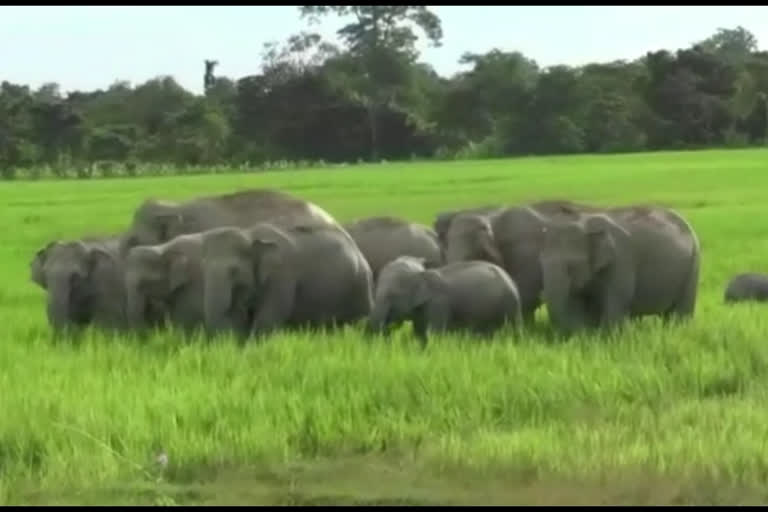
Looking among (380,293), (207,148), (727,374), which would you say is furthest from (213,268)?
(207,148)

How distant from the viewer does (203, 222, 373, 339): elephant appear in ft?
34.7

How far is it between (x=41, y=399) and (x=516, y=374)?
2.47 meters

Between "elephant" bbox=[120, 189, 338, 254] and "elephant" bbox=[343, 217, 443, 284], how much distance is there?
684 millimetres

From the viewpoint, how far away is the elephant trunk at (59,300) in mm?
11211

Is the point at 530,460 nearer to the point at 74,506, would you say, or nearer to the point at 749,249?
the point at 74,506

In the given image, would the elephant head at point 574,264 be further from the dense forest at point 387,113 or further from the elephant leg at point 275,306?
the dense forest at point 387,113

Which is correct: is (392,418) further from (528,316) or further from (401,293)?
(528,316)

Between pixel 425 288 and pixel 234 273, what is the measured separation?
1375mm

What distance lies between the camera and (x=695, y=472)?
5.79 meters

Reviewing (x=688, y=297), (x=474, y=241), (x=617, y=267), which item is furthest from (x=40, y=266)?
(x=688, y=297)

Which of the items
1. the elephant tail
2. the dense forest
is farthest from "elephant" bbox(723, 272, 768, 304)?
the dense forest

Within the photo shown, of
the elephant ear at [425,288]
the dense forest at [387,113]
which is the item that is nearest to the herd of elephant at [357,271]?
the elephant ear at [425,288]

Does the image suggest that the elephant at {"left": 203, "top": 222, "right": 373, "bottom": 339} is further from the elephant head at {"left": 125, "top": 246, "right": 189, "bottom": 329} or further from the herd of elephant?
the elephant head at {"left": 125, "top": 246, "right": 189, "bottom": 329}

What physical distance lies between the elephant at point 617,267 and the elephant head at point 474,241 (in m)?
0.61
